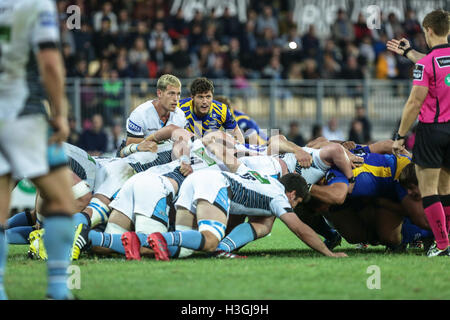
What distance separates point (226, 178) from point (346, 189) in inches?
48.3

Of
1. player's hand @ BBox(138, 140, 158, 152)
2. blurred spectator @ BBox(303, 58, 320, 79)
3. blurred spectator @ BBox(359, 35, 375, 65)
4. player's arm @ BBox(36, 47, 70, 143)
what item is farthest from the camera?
blurred spectator @ BBox(359, 35, 375, 65)

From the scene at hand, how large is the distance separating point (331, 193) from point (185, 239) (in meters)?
1.60

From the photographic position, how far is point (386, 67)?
1983 centimetres

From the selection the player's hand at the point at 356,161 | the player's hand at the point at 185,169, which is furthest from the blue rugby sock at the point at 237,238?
the player's hand at the point at 356,161

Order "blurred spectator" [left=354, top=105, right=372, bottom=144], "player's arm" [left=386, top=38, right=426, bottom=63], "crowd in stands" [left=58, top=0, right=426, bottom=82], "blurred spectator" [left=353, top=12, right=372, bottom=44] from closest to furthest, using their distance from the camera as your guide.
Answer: "player's arm" [left=386, top=38, right=426, bottom=63] < "crowd in stands" [left=58, top=0, right=426, bottom=82] < "blurred spectator" [left=354, top=105, right=372, bottom=144] < "blurred spectator" [left=353, top=12, right=372, bottom=44]

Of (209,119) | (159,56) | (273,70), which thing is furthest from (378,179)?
(273,70)

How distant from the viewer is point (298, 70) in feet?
61.4

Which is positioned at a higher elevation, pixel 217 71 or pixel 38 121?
pixel 38 121

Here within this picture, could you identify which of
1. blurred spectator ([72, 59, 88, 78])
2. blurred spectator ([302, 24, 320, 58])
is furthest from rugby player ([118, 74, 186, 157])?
blurred spectator ([302, 24, 320, 58])

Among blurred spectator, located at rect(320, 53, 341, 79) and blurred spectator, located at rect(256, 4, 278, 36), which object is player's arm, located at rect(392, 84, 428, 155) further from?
blurred spectator, located at rect(256, 4, 278, 36)

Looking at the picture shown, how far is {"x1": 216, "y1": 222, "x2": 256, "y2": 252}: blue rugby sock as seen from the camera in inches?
300

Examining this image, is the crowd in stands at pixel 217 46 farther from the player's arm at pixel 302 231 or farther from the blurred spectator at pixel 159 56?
the player's arm at pixel 302 231

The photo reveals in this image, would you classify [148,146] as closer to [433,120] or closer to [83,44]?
[433,120]

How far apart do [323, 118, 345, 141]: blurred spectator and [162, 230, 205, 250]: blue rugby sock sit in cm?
1085
